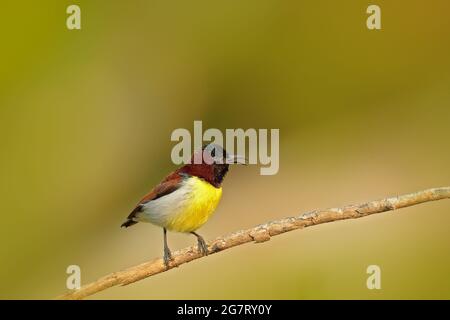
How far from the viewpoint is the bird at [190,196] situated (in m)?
1.26

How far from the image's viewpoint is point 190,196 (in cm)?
126

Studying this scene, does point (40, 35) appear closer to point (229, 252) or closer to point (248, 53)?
point (248, 53)

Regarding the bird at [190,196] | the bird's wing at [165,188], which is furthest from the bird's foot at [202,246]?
the bird's wing at [165,188]

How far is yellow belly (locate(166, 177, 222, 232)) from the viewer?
126 centimetres

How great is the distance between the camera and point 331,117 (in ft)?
6.32

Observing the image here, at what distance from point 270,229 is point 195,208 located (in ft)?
0.59

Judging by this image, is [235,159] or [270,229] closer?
[270,229]

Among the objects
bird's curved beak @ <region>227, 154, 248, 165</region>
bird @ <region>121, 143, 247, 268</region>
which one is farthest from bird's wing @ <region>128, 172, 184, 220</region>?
bird's curved beak @ <region>227, 154, 248, 165</region>

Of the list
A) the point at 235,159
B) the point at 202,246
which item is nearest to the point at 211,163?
the point at 235,159

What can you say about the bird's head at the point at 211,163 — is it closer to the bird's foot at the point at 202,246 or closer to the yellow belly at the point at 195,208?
the yellow belly at the point at 195,208

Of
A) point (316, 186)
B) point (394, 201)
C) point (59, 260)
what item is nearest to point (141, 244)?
point (59, 260)

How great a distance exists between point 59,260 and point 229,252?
51 centimetres

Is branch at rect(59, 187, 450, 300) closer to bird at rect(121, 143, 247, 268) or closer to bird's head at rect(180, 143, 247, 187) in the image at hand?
bird at rect(121, 143, 247, 268)

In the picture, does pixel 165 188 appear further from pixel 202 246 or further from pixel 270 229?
pixel 270 229
